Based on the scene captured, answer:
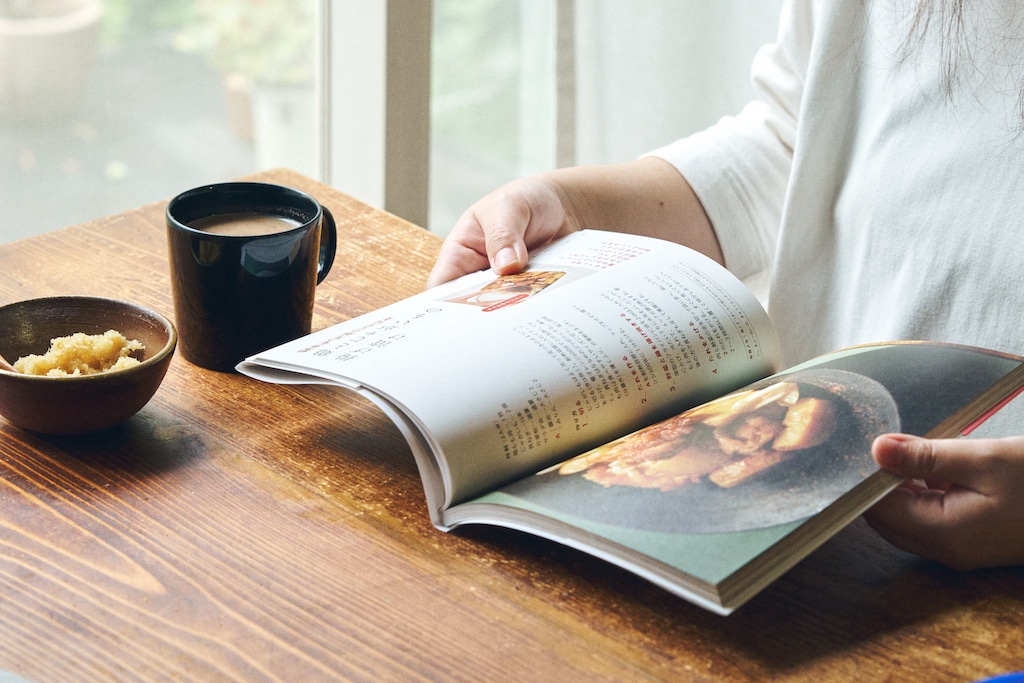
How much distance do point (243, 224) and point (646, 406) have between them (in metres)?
0.30

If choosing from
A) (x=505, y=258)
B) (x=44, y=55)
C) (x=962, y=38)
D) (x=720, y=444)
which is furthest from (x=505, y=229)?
(x=44, y=55)

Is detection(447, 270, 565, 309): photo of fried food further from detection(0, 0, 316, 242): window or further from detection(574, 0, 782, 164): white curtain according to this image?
detection(574, 0, 782, 164): white curtain

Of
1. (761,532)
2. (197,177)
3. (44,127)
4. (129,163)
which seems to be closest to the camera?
(761,532)

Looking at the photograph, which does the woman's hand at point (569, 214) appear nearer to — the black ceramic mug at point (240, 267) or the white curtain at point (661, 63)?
the black ceramic mug at point (240, 267)

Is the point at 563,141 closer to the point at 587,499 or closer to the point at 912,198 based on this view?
the point at 912,198

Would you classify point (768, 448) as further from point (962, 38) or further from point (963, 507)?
point (962, 38)

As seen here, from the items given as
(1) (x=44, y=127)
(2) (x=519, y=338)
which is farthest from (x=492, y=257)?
(1) (x=44, y=127)

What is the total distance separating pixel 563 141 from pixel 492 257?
116cm

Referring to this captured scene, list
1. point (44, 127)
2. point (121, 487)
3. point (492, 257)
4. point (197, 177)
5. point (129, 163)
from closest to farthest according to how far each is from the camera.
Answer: point (121, 487) < point (492, 257) < point (44, 127) < point (129, 163) < point (197, 177)

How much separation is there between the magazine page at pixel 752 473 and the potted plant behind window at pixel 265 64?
1.35m

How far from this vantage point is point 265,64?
5.67 ft

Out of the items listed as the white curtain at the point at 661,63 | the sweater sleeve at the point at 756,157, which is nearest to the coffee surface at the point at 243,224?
the sweater sleeve at the point at 756,157

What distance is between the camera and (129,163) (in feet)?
5.48

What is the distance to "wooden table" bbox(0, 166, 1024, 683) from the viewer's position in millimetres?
439
